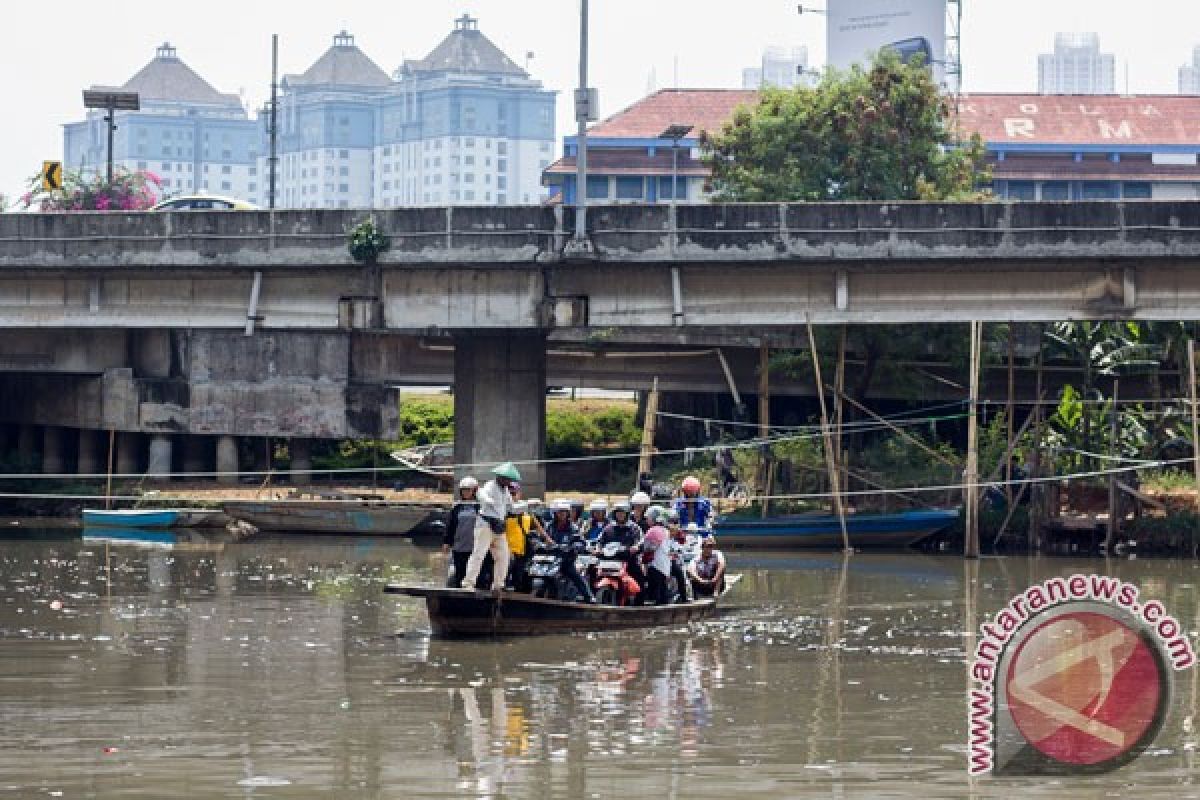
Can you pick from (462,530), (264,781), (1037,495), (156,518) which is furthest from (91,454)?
(264,781)

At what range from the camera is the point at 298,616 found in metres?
27.3

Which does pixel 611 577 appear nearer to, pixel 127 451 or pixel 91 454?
pixel 127 451

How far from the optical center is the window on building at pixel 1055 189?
88.2 meters

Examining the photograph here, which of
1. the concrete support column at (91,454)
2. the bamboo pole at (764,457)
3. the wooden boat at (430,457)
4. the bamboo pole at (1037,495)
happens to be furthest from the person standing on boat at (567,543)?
the concrete support column at (91,454)

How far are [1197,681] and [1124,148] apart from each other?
67266mm

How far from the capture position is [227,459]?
1725 inches

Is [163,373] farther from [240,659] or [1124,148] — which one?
[1124,148]

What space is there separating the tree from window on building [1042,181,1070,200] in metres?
43.8

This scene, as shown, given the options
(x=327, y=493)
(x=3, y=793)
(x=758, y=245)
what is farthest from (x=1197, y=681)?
(x=327, y=493)

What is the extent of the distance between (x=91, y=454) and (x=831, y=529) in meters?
17.1

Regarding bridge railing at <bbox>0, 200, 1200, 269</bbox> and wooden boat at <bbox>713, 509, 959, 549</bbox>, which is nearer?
bridge railing at <bbox>0, 200, 1200, 269</bbox>

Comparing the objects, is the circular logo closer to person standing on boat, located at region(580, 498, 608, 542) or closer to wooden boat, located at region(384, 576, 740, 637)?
wooden boat, located at region(384, 576, 740, 637)

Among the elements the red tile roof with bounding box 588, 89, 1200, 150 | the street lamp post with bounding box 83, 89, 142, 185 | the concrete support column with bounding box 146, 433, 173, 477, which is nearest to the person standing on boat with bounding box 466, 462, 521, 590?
the concrete support column with bounding box 146, 433, 173, 477

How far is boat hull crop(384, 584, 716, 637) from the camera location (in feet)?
78.7
